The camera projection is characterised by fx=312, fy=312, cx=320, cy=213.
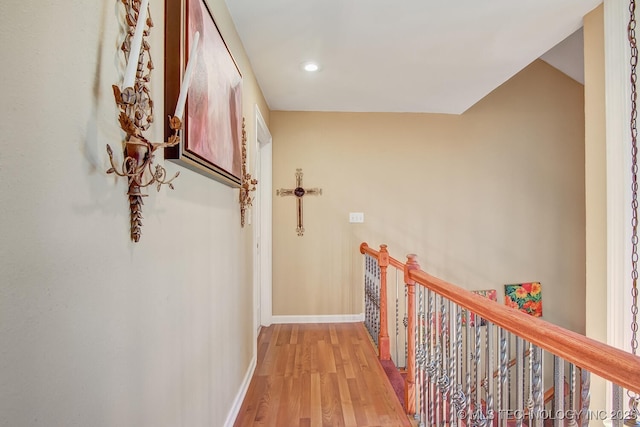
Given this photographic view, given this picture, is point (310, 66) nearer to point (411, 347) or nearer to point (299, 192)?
point (299, 192)

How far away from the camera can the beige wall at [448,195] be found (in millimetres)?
3701

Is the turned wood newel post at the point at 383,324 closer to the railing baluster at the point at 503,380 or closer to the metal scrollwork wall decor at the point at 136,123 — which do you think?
the railing baluster at the point at 503,380

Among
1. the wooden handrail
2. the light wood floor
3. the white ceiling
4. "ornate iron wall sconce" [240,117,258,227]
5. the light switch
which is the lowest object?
the light wood floor

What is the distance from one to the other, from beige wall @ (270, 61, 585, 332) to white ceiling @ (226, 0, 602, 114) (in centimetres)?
59

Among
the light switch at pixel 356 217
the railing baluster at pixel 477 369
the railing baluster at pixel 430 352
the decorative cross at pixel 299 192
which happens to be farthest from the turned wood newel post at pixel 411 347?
the decorative cross at pixel 299 192

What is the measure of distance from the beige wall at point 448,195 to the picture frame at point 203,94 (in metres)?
1.91

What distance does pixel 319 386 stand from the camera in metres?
2.27

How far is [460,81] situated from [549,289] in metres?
2.87

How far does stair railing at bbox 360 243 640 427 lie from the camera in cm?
69

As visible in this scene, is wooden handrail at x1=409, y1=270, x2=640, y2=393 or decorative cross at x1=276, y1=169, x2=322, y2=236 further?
decorative cross at x1=276, y1=169, x2=322, y2=236

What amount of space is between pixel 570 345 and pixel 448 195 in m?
3.33

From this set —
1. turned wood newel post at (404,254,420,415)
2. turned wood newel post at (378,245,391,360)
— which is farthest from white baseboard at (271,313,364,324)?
turned wood newel post at (404,254,420,415)

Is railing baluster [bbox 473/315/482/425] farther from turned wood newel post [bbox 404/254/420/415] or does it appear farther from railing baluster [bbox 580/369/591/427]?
turned wood newel post [bbox 404/254/420/415]

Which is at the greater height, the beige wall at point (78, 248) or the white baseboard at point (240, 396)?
the beige wall at point (78, 248)
